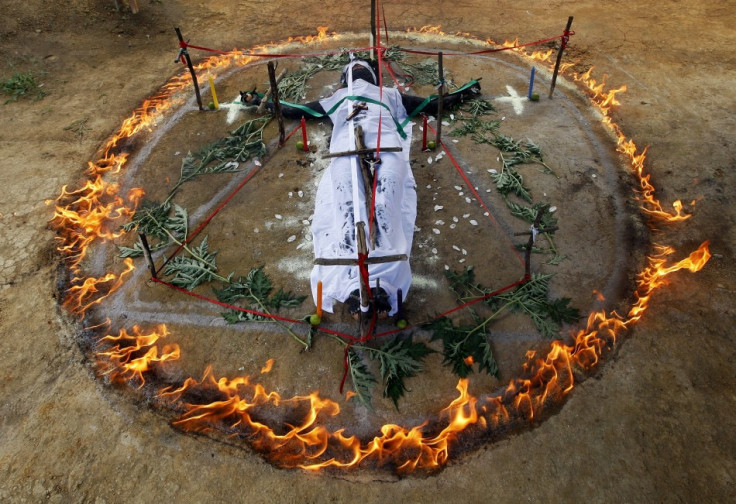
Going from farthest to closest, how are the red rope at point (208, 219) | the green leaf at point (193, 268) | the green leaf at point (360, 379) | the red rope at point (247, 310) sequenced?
the red rope at point (208, 219) < the green leaf at point (193, 268) < the red rope at point (247, 310) < the green leaf at point (360, 379)

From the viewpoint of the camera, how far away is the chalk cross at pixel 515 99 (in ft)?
40.6

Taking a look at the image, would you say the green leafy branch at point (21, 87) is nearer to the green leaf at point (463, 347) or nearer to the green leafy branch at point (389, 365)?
the green leafy branch at point (389, 365)

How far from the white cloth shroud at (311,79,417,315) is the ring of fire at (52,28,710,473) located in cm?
193

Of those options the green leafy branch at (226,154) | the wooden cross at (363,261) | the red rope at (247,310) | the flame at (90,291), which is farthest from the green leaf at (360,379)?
the green leafy branch at (226,154)

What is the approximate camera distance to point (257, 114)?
12391mm

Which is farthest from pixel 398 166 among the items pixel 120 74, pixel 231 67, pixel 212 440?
pixel 120 74

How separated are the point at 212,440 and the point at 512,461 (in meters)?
4.20

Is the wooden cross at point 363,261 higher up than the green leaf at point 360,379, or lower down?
higher up

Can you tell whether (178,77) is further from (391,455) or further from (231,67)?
(391,455)

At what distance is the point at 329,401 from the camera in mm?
7039

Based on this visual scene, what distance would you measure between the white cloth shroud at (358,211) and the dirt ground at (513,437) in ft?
9.51

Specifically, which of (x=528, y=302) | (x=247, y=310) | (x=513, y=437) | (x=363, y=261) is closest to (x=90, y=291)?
(x=247, y=310)

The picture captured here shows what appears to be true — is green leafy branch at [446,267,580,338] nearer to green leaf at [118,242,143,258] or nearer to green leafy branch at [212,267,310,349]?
green leafy branch at [212,267,310,349]

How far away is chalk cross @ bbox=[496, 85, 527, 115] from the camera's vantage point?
12.4m
